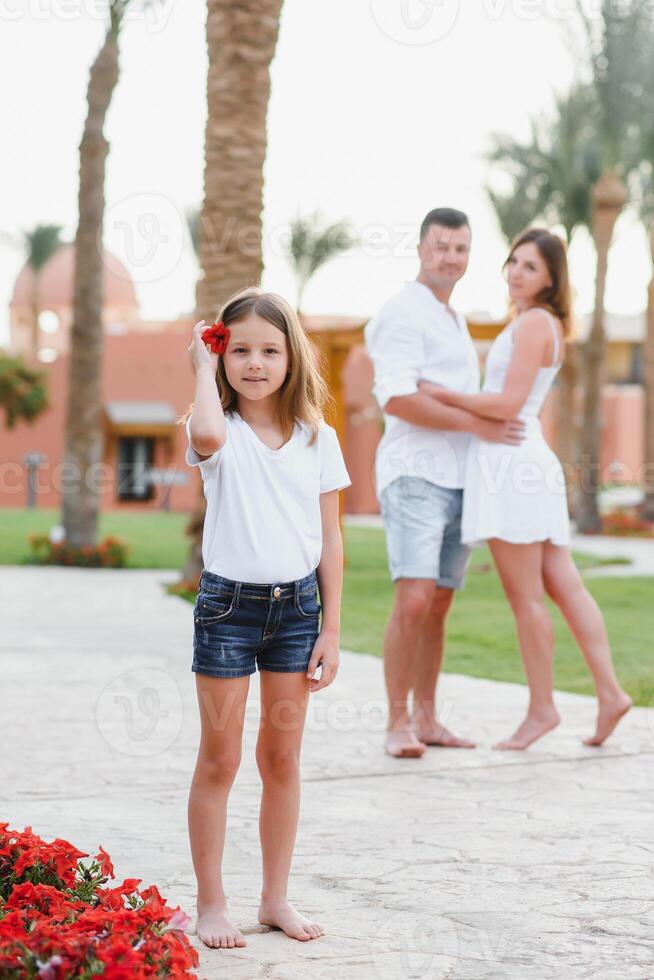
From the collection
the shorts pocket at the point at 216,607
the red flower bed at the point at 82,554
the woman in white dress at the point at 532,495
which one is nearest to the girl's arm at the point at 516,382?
the woman in white dress at the point at 532,495

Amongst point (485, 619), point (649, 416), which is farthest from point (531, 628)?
point (649, 416)

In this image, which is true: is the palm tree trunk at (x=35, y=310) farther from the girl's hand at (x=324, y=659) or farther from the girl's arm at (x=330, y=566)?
the girl's hand at (x=324, y=659)

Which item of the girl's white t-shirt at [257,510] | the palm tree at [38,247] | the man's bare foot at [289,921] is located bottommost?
the man's bare foot at [289,921]

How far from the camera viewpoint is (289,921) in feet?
10.1

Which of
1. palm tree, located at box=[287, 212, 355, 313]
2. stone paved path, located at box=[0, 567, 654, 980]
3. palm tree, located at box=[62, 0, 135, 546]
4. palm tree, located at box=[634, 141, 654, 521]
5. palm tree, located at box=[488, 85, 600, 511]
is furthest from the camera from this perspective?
palm tree, located at box=[287, 212, 355, 313]

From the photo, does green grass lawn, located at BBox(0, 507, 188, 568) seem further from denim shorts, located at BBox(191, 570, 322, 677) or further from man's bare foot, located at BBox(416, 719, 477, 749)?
denim shorts, located at BBox(191, 570, 322, 677)

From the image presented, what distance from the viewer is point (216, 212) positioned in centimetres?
1037

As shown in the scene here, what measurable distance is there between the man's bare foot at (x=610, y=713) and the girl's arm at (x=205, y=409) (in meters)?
2.58

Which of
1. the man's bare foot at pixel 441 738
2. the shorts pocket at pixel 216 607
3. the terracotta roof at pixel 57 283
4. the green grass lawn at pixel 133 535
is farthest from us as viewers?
the terracotta roof at pixel 57 283

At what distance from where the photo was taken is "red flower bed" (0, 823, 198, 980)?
2.38m

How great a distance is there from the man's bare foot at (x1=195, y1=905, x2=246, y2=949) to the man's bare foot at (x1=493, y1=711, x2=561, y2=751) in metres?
2.27

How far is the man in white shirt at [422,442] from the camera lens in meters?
5.07

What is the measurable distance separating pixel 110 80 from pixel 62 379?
25.5 meters

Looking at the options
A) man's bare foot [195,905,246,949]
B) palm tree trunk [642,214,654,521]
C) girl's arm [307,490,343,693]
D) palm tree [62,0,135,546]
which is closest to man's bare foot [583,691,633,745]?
girl's arm [307,490,343,693]
